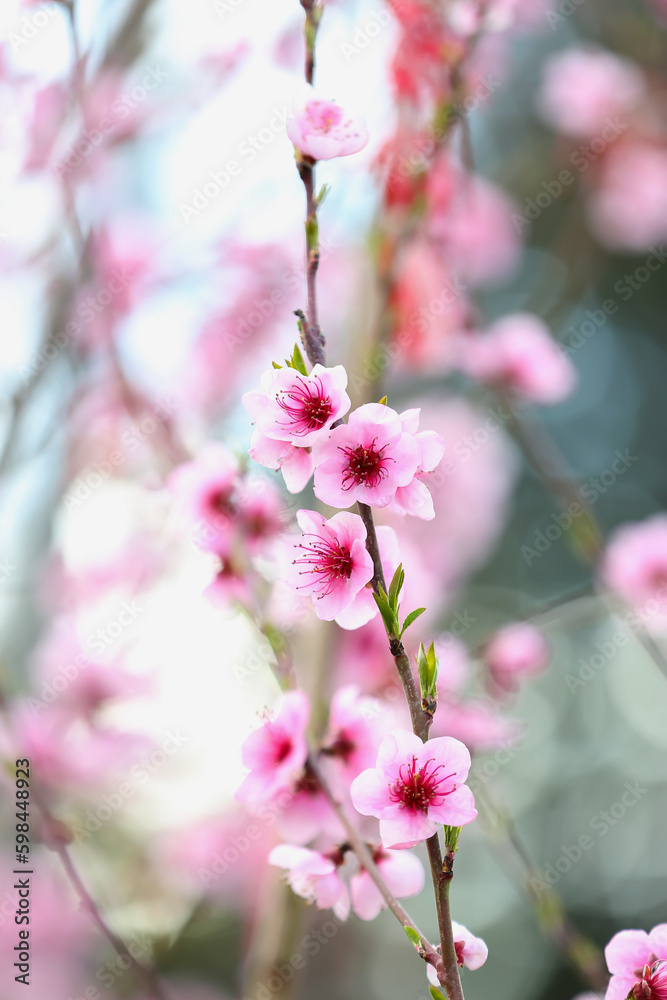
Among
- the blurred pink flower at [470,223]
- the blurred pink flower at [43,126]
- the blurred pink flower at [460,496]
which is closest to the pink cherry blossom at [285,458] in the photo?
the blurred pink flower at [470,223]

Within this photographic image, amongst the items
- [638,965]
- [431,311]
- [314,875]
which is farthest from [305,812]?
[431,311]

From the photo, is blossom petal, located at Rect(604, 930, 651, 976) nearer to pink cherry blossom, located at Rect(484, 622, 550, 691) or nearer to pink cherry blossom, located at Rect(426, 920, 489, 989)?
pink cherry blossom, located at Rect(426, 920, 489, 989)

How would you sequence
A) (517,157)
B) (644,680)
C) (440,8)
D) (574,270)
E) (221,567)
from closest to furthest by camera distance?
(221,567), (440,8), (574,270), (517,157), (644,680)

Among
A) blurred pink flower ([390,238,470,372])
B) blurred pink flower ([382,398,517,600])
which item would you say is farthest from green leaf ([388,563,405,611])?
blurred pink flower ([382,398,517,600])

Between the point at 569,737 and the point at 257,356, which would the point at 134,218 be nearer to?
the point at 257,356

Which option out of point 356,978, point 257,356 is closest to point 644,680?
point 356,978

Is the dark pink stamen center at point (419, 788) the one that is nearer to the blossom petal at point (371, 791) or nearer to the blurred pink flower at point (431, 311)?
the blossom petal at point (371, 791)
